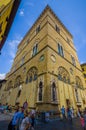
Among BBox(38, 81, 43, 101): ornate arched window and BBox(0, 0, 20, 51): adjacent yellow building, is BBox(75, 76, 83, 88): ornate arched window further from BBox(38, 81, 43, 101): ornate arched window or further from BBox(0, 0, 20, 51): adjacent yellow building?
BBox(0, 0, 20, 51): adjacent yellow building

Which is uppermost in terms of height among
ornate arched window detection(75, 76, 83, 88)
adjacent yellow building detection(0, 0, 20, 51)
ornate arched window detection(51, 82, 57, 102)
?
adjacent yellow building detection(0, 0, 20, 51)

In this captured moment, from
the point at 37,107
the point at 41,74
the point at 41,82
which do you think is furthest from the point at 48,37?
the point at 37,107

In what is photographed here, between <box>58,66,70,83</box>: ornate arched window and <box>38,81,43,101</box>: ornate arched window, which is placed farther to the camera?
<box>58,66,70,83</box>: ornate arched window

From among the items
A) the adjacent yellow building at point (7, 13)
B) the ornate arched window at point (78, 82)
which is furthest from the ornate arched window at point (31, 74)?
the adjacent yellow building at point (7, 13)

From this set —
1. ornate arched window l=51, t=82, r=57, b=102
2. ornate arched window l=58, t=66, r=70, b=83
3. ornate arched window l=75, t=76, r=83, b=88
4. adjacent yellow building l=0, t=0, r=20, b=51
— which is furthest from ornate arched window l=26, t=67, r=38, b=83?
adjacent yellow building l=0, t=0, r=20, b=51

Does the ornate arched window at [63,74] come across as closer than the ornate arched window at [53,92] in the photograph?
No

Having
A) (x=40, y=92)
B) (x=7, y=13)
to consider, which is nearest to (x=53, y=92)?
(x=40, y=92)

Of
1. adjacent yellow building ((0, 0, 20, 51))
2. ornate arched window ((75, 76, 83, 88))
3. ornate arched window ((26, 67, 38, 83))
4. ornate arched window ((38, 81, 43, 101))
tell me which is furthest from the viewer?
ornate arched window ((75, 76, 83, 88))

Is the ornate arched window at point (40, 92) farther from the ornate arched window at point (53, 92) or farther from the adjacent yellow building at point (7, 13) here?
the adjacent yellow building at point (7, 13)

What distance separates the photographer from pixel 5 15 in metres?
5.02

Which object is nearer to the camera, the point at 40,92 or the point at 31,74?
the point at 40,92

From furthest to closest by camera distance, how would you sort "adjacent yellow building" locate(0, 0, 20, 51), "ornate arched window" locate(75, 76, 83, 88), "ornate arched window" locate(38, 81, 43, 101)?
1. "ornate arched window" locate(75, 76, 83, 88)
2. "ornate arched window" locate(38, 81, 43, 101)
3. "adjacent yellow building" locate(0, 0, 20, 51)

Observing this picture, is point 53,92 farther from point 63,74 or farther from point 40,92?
point 63,74

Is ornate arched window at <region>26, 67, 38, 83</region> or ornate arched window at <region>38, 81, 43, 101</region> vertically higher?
ornate arched window at <region>26, 67, 38, 83</region>
